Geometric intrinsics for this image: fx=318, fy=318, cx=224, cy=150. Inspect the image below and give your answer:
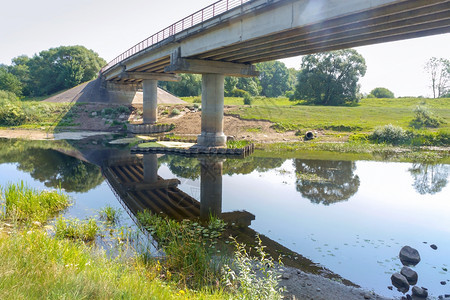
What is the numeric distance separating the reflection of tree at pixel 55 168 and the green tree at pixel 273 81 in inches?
3578

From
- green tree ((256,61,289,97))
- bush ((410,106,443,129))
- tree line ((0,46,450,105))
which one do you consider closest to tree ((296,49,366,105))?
tree line ((0,46,450,105))

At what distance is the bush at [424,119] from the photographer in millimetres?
38906

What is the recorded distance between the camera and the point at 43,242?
22.5ft

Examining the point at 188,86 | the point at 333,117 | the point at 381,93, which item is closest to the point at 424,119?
the point at 333,117

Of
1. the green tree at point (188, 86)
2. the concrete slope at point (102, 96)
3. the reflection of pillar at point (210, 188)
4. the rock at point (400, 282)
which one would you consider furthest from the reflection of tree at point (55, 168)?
the green tree at point (188, 86)

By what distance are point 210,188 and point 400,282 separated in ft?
33.9

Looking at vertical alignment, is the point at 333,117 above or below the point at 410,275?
above

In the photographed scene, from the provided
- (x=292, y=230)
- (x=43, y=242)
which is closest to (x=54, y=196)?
(x=43, y=242)

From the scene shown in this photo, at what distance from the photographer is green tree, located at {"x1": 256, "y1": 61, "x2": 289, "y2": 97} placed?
112 metres

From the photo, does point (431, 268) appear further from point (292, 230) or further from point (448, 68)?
point (448, 68)

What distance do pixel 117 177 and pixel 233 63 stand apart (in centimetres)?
1546

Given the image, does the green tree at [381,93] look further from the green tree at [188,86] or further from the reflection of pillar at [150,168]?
the reflection of pillar at [150,168]

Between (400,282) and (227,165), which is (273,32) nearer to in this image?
(227,165)

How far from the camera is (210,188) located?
16.6m
